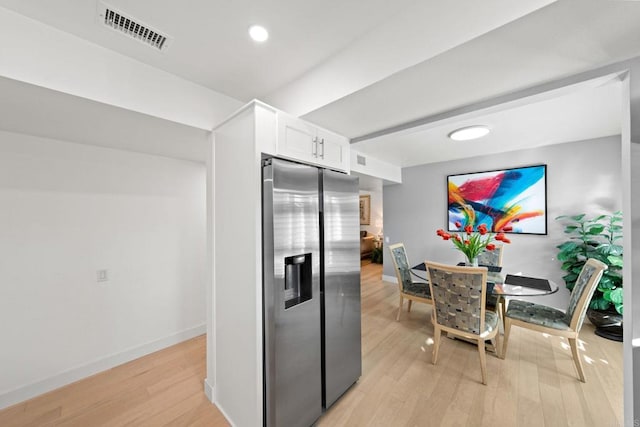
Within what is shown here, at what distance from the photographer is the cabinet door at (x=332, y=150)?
1994mm

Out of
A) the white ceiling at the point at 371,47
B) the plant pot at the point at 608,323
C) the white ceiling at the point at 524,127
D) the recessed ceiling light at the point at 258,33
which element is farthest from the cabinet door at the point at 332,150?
the plant pot at the point at 608,323

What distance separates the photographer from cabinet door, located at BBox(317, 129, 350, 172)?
6.54ft

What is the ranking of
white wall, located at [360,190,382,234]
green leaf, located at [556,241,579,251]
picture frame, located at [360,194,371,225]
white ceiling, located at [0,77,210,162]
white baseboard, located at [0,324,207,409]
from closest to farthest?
white ceiling, located at [0,77,210,162]
white baseboard, located at [0,324,207,409]
green leaf, located at [556,241,579,251]
white wall, located at [360,190,382,234]
picture frame, located at [360,194,371,225]

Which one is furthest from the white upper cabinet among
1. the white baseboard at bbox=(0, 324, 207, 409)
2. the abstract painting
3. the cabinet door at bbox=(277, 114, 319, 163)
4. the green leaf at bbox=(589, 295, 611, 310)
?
the green leaf at bbox=(589, 295, 611, 310)

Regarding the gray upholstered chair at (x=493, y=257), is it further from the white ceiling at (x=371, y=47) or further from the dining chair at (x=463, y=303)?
the white ceiling at (x=371, y=47)

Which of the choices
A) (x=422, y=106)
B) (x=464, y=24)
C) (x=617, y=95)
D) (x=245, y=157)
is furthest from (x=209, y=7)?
(x=617, y=95)

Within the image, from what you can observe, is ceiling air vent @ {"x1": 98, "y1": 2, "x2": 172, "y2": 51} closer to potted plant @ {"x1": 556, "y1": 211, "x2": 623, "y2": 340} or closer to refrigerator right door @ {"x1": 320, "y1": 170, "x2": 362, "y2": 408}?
refrigerator right door @ {"x1": 320, "y1": 170, "x2": 362, "y2": 408}

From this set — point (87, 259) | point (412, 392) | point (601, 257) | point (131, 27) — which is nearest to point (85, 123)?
point (131, 27)

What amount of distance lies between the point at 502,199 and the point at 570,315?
2169 mm

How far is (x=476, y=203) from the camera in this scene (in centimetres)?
408

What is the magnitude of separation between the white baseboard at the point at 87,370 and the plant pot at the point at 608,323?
16.7 feet

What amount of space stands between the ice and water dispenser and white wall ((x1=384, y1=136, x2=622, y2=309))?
3661 millimetres

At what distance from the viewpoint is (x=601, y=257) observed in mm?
2824

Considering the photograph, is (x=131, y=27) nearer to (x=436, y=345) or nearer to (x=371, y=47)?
(x=371, y=47)
